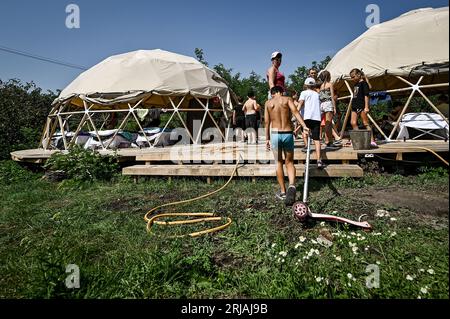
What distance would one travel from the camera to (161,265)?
2580mm

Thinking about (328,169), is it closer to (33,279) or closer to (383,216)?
(383,216)

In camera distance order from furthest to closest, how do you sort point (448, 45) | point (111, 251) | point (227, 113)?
1. point (227, 113)
2. point (111, 251)
3. point (448, 45)

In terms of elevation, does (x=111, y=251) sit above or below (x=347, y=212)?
below

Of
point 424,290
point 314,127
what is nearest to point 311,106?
point 314,127

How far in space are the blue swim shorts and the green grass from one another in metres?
0.88

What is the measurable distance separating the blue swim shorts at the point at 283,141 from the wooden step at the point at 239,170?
1.40 m

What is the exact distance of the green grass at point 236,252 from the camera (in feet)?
7.28

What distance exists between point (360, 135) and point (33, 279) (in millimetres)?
5797

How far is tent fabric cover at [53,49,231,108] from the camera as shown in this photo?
9.68m

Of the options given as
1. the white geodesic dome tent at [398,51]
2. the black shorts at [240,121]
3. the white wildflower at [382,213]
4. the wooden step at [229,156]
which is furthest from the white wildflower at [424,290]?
the black shorts at [240,121]

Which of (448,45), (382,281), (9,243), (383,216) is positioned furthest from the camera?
(9,243)

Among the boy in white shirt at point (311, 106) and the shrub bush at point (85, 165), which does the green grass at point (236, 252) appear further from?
the shrub bush at point (85, 165)

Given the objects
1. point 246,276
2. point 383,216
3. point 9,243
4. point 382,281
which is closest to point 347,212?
point 383,216
